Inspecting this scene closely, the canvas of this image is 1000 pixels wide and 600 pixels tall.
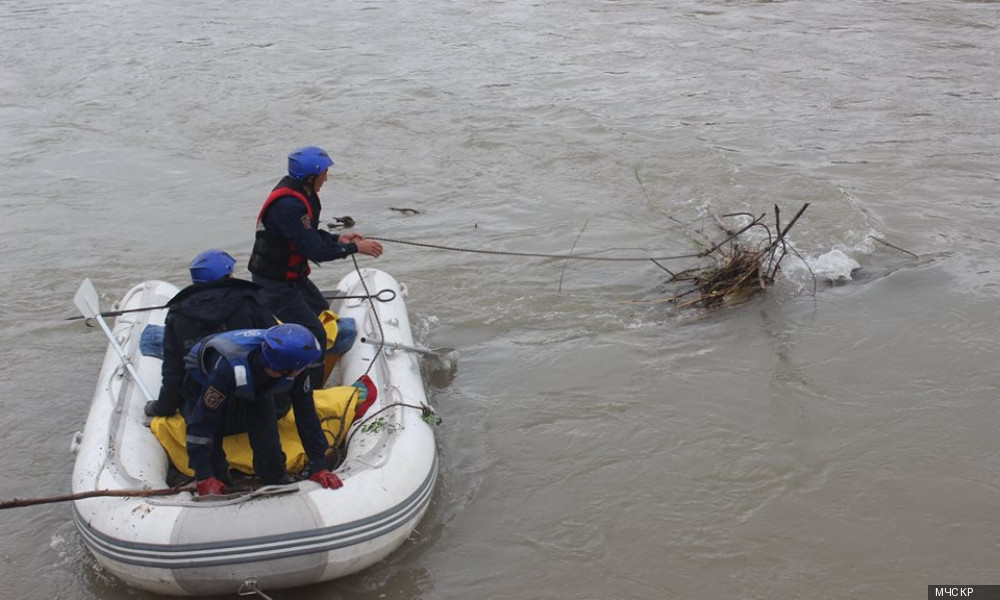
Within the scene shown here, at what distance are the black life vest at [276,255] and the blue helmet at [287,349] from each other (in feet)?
4.04

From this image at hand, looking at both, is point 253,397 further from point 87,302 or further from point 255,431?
point 87,302

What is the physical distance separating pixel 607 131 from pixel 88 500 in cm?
796

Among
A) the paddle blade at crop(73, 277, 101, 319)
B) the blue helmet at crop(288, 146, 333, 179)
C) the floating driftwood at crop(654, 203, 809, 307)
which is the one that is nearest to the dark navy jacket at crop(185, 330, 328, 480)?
the blue helmet at crop(288, 146, 333, 179)

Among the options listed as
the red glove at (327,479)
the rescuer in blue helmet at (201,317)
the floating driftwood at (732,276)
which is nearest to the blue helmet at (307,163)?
the rescuer in blue helmet at (201,317)

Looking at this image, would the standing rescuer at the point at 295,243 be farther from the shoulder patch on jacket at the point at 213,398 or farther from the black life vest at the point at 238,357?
the shoulder patch on jacket at the point at 213,398

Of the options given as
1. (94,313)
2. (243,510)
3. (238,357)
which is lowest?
(243,510)

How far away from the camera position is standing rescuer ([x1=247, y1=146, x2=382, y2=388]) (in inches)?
201

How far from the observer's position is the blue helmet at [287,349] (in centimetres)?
403

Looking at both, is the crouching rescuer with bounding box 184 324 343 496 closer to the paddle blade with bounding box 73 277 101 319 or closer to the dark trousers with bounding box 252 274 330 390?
the dark trousers with bounding box 252 274 330 390

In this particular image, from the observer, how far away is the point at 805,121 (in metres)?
11.3

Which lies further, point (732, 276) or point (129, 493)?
point (732, 276)

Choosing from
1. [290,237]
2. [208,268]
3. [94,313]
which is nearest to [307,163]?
[290,237]

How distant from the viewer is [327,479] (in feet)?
14.5

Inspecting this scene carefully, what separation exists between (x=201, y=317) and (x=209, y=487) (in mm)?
755
